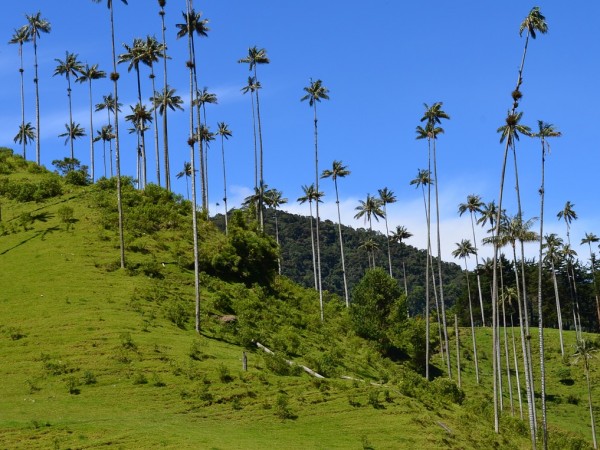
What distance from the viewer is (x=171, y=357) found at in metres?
44.9

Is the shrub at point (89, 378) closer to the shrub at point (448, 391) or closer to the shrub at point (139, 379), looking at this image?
the shrub at point (139, 379)

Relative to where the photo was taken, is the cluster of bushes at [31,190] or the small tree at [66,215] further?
the cluster of bushes at [31,190]

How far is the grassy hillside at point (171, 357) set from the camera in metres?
35.6

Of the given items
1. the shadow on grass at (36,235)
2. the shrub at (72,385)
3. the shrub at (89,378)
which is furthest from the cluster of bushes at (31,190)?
the shrub at (72,385)

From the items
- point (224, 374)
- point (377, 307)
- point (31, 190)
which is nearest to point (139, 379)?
point (224, 374)

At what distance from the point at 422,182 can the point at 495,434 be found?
58729 millimetres

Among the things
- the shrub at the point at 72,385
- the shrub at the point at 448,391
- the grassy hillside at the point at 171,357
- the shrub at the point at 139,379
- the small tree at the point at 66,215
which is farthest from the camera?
the small tree at the point at 66,215

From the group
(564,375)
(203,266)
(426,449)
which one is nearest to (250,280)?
(203,266)

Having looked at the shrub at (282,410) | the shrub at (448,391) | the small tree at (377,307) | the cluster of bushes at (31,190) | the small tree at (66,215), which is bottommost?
the shrub at (448,391)

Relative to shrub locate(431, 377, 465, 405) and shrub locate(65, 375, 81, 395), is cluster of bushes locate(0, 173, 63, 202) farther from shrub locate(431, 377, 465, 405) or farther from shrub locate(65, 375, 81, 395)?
shrub locate(431, 377, 465, 405)

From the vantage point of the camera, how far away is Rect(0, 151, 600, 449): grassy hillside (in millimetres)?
35625

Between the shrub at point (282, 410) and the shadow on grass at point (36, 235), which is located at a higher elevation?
the shadow on grass at point (36, 235)

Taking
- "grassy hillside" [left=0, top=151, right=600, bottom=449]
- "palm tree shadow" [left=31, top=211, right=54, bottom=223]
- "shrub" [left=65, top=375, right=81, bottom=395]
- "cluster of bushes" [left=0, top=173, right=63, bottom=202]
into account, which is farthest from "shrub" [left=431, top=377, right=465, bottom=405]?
"cluster of bushes" [left=0, top=173, right=63, bottom=202]

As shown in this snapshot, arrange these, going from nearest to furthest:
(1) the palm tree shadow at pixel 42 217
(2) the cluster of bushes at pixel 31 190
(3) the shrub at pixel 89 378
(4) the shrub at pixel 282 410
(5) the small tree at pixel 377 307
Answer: (4) the shrub at pixel 282 410 < (3) the shrub at pixel 89 378 < (1) the palm tree shadow at pixel 42 217 < (2) the cluster of bushes at pixel 31 190 < (5) the small tree at pixel 377 307
